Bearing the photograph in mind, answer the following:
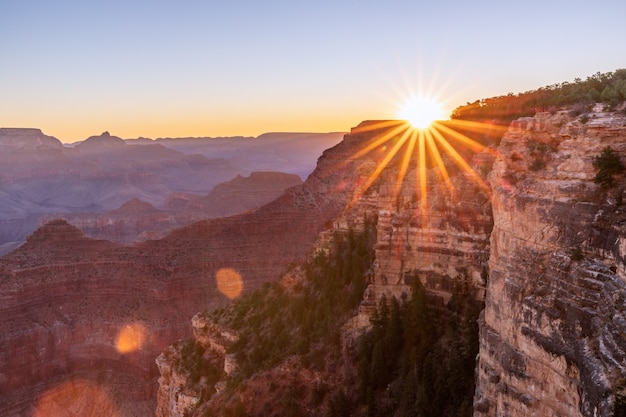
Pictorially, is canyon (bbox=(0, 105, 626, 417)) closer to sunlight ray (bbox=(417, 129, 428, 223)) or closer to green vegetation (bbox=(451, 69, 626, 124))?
sunlight ray (bbox=(417, 129, 428, 223))

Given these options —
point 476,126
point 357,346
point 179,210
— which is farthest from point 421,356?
point 179,210

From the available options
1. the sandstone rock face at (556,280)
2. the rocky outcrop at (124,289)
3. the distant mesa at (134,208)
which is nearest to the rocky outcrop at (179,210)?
the distant mesa at (134,208)

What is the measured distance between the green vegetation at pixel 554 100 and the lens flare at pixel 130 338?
1707 inches

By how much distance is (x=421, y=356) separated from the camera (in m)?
21.1

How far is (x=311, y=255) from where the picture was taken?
3306 cm

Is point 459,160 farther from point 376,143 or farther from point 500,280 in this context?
point 376,143

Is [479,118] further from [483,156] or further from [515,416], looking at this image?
[515,416]

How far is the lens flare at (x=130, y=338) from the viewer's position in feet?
200

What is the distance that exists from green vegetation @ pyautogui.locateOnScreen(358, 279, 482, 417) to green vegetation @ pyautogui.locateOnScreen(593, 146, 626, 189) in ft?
28.5

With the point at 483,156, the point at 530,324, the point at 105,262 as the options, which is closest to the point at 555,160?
the point at 530,324

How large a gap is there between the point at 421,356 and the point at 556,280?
397 inches

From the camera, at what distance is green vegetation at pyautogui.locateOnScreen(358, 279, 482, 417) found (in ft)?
63.1

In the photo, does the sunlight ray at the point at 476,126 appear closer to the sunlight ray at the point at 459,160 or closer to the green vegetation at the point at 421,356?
the sunlight ray at the point at 459,160

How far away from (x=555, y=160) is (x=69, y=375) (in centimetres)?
5712
